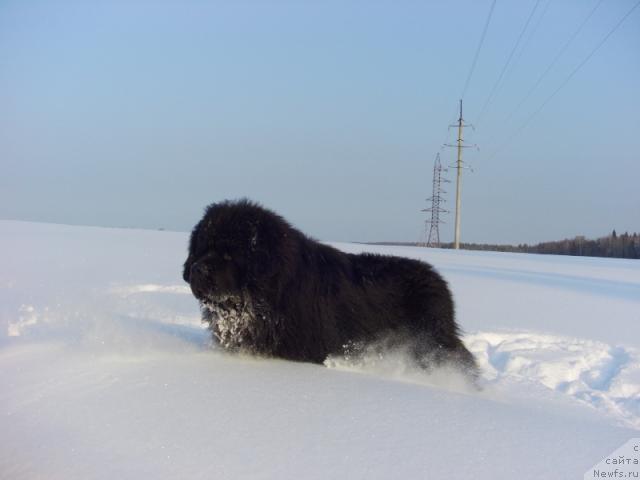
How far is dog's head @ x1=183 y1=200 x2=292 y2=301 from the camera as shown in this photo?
407 cm

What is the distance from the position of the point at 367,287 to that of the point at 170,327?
2096 mm

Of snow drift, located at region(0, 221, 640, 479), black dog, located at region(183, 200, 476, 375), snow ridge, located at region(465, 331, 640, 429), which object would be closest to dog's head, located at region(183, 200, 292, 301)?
black dog, located at region(183, 200, 476, 375)

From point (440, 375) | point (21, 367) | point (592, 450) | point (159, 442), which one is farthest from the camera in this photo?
point (440, 375)

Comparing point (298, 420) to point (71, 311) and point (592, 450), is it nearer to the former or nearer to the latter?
point (592, 450)

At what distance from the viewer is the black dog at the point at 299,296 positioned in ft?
13.5

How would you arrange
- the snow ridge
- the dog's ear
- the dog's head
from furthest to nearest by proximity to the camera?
the snow ridge < the dog's ear < the dog's head

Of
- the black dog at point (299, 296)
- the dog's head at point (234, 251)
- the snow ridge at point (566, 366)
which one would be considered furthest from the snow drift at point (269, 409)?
the dog's head at point (234, 251)

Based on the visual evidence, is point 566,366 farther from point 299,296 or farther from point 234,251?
point 234,251

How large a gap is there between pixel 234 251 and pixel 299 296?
65cm

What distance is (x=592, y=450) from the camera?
2387 millimetres

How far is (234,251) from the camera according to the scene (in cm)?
423

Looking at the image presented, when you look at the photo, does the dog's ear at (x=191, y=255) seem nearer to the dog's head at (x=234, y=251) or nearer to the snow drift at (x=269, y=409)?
the dog's head at (x=234, y=251)

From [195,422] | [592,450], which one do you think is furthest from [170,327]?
[592,450]

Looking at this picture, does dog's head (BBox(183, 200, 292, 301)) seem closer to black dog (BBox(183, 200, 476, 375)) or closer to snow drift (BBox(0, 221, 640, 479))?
black dog (BBox(183, 200, 476, 375))
